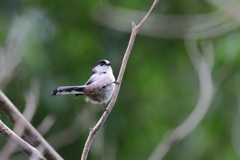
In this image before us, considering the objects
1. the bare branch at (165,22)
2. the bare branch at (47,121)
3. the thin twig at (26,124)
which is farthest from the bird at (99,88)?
the bare branch at (165,22)

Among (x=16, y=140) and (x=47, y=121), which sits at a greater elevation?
(x=47, y=121)

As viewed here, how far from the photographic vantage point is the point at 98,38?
20.3ft

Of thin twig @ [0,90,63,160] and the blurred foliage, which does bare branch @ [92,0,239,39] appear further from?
thin twig @ [0,90,63,160]

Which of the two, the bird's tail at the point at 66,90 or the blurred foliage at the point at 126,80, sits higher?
the blurred foliage at the point at 126,80

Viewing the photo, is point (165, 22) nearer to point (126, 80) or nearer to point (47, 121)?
point (126, 80)

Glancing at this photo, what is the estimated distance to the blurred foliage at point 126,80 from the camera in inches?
203

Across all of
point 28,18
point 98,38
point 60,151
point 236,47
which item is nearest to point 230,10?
point 236,47

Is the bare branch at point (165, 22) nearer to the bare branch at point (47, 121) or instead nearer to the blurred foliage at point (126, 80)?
the blurred foliage at point (126, 80)

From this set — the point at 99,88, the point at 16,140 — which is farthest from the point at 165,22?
the point at 16,140

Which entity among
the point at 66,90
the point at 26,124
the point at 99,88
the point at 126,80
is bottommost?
the point at 26,124

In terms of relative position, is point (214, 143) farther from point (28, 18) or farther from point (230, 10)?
point (28, 18)

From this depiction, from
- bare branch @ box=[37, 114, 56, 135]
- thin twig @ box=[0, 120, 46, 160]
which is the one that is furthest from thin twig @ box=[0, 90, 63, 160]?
bare branch @ box=[37, 114, 56, 135]

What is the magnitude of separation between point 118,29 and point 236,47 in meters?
1.81

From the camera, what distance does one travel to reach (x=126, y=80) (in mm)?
6484
